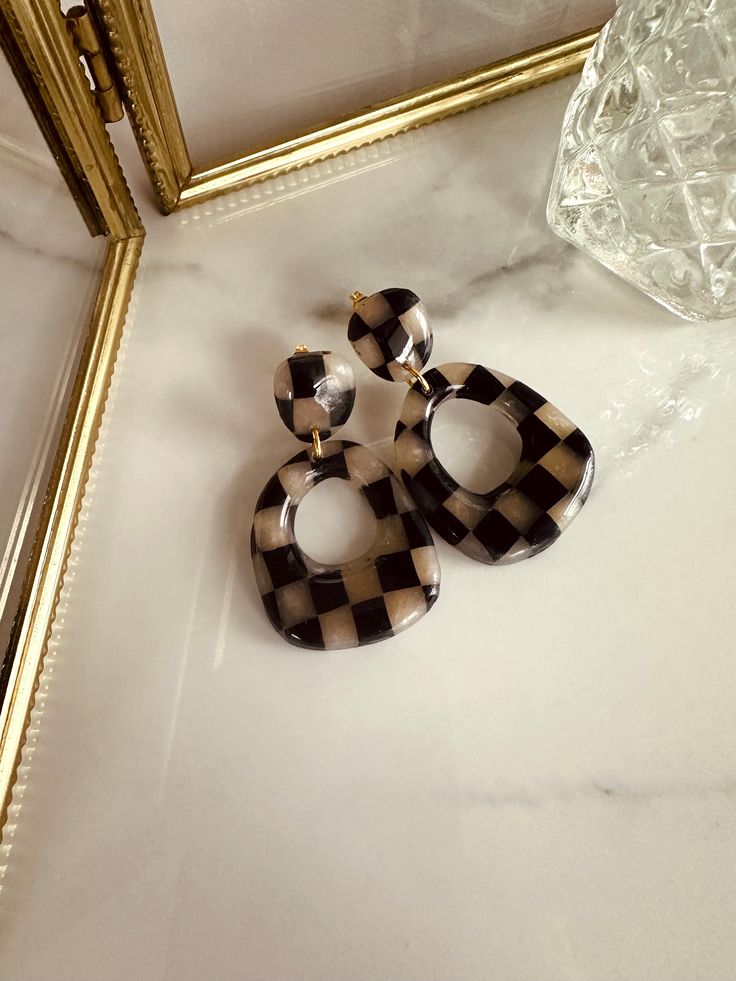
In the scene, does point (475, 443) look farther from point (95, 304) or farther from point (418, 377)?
point (95, 304)

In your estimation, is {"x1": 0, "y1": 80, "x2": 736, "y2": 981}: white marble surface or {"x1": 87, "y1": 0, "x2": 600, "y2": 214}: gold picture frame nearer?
{"x1": 0, "y1": 80, "x2": 736, "y2": 981}: white marble surface

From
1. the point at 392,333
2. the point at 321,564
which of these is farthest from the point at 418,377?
the point at 321,564

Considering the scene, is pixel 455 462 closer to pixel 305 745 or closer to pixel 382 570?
pixel 382 570

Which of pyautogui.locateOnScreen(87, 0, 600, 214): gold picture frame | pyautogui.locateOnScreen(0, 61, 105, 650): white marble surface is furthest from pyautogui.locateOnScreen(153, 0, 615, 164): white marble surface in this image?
pyautogui.locateOnScreen(0, 61, 105, 650): white marble surface

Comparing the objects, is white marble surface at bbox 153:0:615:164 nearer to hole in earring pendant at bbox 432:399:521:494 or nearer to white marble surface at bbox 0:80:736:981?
white marble surface at bbox 0:80:736:981

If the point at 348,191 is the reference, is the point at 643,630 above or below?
below

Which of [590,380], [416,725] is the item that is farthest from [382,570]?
[590,380]

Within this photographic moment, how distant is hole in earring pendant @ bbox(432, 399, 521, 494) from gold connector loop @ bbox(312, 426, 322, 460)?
8 centimetres

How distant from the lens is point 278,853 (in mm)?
477

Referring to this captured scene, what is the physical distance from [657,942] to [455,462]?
30 centimetres

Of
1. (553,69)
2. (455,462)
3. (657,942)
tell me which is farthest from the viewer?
(553,69)

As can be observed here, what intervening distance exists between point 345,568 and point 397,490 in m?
0.06

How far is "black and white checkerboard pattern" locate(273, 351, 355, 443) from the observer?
0.52 m

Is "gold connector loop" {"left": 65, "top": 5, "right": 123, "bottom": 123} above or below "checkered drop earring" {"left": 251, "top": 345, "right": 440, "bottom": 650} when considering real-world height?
above
